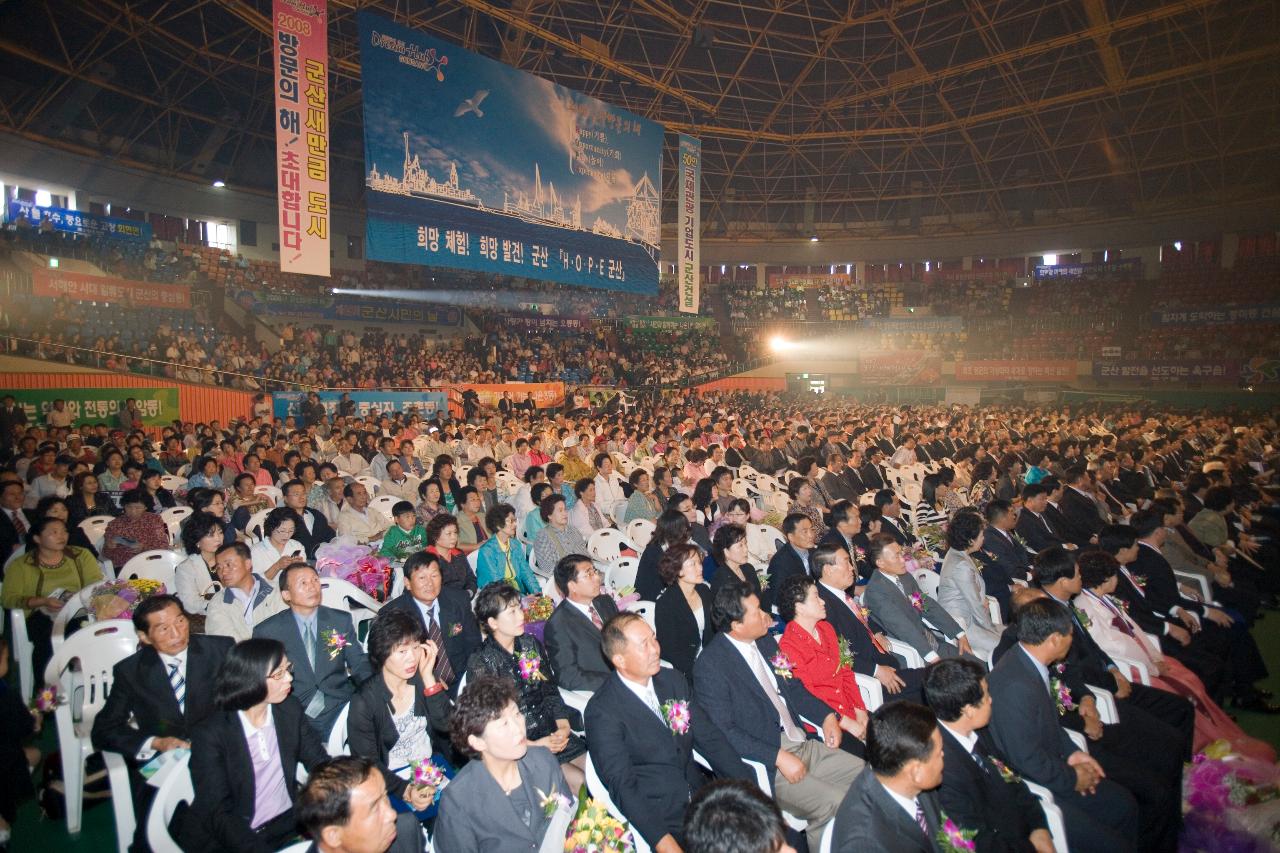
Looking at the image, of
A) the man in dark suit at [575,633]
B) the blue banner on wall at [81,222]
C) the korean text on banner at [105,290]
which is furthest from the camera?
the blue banner on wall at [81,222]

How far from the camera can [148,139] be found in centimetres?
1934

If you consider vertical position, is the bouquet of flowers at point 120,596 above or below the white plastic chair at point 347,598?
Result: above

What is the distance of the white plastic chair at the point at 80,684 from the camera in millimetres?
3109

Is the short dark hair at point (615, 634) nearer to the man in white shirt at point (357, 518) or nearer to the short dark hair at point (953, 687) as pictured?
the short dark hair at point (953, 687)

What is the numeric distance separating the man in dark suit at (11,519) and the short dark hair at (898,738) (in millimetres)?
5850

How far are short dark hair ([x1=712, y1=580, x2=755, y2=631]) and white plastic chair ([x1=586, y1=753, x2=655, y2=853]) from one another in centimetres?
77

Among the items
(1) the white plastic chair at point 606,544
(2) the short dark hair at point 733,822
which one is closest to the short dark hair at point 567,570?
(2) the short dark hair at point 733,822

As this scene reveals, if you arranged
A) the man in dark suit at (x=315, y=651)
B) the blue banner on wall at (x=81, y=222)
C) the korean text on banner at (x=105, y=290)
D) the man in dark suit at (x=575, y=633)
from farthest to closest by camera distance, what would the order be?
the blue banner on wall at (x=81, y=222) → the korean text on banner at (x=105, y=290) → the man in dark suit at (x=575, y=633) → the man in dark suit at (x=315, y=651)

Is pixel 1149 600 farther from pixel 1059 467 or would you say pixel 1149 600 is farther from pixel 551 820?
pixel 1059 467

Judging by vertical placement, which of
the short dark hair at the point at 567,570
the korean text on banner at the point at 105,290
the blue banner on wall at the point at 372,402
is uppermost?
the korean text on banner at the point at 105,290

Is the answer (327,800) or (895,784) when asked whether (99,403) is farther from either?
(895,784)

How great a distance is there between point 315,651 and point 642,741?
1.69 meters

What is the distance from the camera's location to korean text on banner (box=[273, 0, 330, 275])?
891 centimetres

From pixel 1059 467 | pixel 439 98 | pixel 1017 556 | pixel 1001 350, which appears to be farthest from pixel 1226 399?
pixel 439 98
